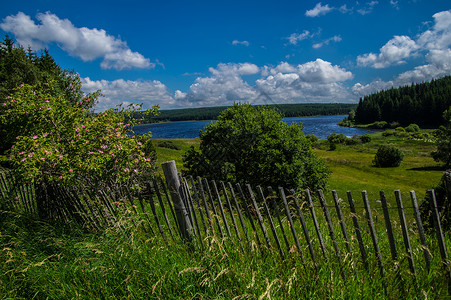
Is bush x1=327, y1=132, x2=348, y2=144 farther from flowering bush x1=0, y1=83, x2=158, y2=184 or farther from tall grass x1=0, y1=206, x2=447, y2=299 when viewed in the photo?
tall grass x1=0, y1=206, x2=447, y2=299

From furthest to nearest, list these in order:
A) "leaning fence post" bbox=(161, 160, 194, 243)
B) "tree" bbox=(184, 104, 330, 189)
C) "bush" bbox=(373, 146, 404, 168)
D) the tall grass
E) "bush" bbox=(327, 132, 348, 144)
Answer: "bush" bbox=(327, 132, 348, 144) < "bush" bbox=(373, 146, 404, 168) < "tree" bbox=(184, 104, 330, 189) < "leaning fence post" bbox=(161, 160, 194, 243) < the tall grass

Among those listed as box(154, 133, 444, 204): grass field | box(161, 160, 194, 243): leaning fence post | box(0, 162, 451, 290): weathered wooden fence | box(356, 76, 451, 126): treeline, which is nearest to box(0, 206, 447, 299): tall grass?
box(0, 162, 451, 290): weathered wooden fence

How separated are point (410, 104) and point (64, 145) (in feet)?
505

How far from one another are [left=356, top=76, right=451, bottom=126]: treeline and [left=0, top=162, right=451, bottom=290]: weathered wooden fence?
135 m

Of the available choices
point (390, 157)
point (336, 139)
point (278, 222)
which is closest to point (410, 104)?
point (336, 139)

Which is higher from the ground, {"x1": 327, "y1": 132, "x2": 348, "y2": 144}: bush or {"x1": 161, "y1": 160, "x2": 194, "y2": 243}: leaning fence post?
{"x1": 161, "y1": 160, "x2": 194, "y2": 243}: leaning fence post

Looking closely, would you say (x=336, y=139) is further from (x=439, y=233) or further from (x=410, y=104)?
(x=439, y=233)

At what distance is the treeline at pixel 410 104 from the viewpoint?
114062mm

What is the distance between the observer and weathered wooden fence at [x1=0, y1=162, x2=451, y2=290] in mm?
2729

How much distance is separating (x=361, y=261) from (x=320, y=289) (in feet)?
2.41

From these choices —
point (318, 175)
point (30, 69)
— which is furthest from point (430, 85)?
point (30, 69)

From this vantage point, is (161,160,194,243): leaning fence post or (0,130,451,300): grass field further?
(161,160,194,243): leaning fence post

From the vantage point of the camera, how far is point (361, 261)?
9.20 feet

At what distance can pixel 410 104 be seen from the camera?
125 meters
